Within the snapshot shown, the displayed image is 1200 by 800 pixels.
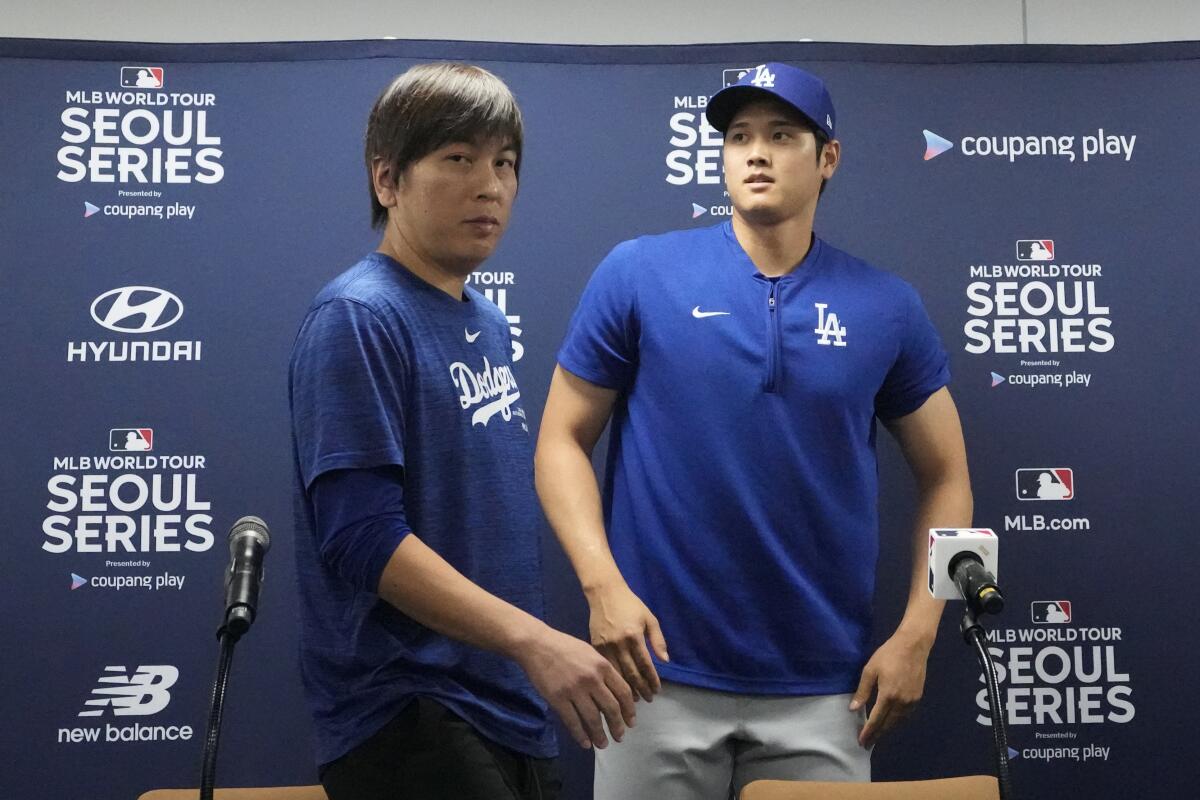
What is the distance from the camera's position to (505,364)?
1623mm

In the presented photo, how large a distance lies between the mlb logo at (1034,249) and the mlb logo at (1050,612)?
779 millimetres

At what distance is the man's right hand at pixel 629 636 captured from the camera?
1835 mm

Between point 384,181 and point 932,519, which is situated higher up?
point 384,181

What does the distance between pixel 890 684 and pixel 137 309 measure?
1765 millimetres

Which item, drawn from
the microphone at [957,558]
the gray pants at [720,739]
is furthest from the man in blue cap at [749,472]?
the microphone at [957,558]

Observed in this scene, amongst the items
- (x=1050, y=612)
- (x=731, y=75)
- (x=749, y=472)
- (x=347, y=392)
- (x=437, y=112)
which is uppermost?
(x=731, y=75)

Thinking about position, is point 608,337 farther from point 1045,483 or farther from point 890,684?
point 1045,483

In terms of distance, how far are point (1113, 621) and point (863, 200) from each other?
1098 mm

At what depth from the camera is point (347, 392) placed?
133cm

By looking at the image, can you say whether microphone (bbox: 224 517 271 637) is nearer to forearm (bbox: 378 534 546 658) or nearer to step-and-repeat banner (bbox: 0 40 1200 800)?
forearm (bbox: 378 534 546 658)

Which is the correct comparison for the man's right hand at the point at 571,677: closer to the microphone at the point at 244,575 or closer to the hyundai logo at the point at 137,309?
the microphone at the point at 244,575

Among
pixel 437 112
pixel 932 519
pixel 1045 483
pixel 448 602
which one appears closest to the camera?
pixel 448 602

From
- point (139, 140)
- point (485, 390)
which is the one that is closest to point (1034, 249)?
point (485, 390)

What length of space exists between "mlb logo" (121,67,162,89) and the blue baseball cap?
1.28 metres
